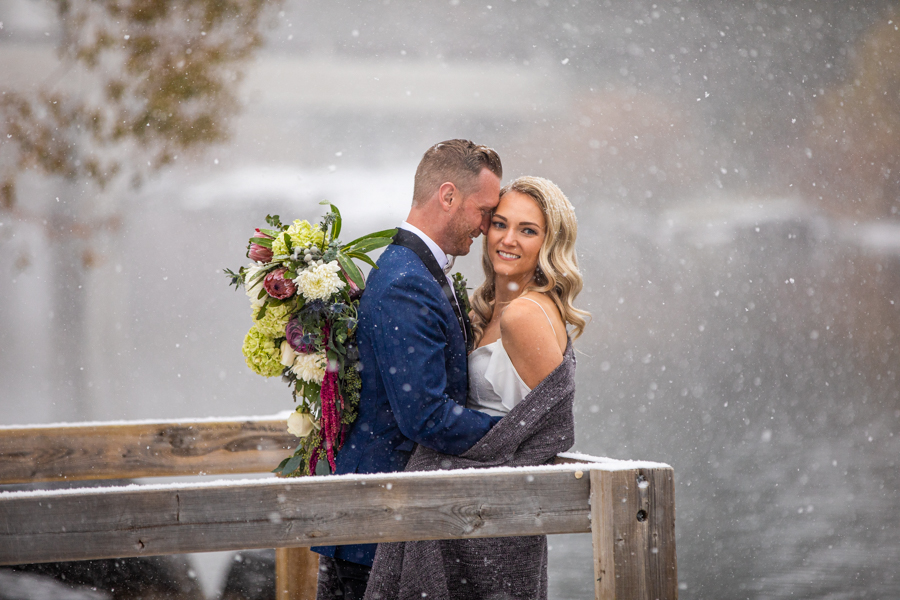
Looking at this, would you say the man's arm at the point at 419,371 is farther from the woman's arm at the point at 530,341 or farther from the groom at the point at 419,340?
the woman's arm at the point at 530,341

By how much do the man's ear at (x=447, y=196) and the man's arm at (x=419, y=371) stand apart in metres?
0.34

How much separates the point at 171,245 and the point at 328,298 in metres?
6.66

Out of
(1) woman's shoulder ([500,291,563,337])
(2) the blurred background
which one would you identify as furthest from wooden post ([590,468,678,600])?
(2) the blurred background

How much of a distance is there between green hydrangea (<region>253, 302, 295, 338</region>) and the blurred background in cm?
580

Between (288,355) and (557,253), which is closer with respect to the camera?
(288,355)

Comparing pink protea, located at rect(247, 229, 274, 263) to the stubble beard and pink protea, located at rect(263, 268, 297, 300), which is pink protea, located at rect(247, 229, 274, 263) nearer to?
pink protea, located at rect(263, 268, 297, 300)

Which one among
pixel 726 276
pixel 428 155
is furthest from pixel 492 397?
pixel 726 276

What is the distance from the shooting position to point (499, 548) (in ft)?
7.57

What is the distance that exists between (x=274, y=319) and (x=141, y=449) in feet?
3.79

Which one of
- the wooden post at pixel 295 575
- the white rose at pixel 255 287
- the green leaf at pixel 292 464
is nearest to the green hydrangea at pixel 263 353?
the white rose at pixel 255 287

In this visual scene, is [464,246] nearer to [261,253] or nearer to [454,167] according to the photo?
[454,167]

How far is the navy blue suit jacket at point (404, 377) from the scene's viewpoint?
90.3 inches

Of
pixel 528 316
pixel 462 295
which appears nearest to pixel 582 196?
pixel 462 295

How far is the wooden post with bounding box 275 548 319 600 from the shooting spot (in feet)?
10.6
